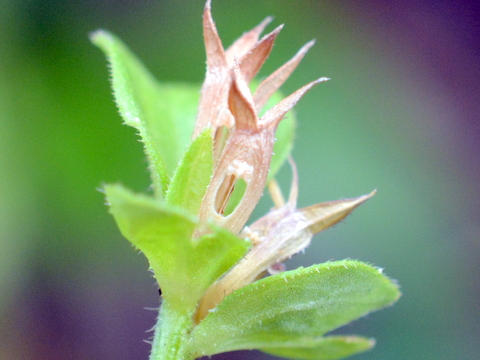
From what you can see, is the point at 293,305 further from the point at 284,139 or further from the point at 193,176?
the point at 284,139

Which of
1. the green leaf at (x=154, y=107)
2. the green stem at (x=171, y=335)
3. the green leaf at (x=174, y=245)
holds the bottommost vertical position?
the green stem at (x=171, y=335)

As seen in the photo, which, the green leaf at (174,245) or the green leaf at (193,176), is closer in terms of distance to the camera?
the green leaf at (174,245)

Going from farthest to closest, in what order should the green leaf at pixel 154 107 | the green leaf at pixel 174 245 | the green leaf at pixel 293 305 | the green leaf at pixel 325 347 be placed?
the green leaf at pixel 325 347 < the green leaf at pixel 154 107 < the green leaf at pixel 293 305 < the green leaf at pixel 174 245

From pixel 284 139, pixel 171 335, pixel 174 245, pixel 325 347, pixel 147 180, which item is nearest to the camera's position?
pixel 174 245

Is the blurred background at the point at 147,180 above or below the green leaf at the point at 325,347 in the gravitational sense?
above

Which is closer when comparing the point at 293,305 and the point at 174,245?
the point at 174,245

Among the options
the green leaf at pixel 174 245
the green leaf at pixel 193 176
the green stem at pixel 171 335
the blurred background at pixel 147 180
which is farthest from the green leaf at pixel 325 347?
the blurred background at pixel 147 180

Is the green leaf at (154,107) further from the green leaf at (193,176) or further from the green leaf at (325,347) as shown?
the green leaf at (325,347)

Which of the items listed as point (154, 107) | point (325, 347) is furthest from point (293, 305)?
point (154, 107)
